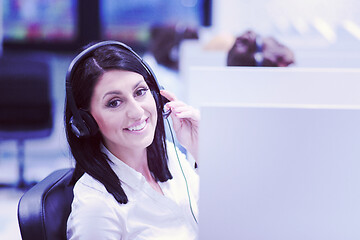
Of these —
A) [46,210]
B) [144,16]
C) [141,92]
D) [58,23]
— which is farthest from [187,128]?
[144,16]

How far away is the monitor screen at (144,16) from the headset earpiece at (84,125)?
204 inches

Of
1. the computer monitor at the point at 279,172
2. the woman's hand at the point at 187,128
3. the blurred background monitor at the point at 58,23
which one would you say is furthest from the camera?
the blurred background monitor at the point at 58,23

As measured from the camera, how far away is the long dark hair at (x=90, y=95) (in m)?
1.05

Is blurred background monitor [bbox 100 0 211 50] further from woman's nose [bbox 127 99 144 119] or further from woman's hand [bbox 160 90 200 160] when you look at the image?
woman's nose [bbox 127 99 144 119]

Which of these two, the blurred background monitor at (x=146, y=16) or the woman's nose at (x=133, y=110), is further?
the blurred background monitor at (x=146, y=16)

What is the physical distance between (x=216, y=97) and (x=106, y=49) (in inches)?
15.2

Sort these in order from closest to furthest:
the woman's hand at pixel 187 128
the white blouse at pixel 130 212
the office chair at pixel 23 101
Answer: the white blouse at pixel 130 212, the woman's hand at pixel 187 128, the office chair at pixel 23 101

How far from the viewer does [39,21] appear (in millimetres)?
6008

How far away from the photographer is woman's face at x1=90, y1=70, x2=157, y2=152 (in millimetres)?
1041

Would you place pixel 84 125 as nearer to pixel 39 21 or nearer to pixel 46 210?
pixel 46 210

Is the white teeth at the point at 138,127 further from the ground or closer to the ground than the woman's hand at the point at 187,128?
further from the ground

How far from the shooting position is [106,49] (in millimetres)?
1077

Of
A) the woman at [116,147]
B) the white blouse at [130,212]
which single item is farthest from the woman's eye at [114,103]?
the white blouse at [130,212]

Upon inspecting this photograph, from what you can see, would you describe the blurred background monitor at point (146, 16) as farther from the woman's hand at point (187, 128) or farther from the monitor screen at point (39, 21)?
the woman's hand at point (187, 128)
